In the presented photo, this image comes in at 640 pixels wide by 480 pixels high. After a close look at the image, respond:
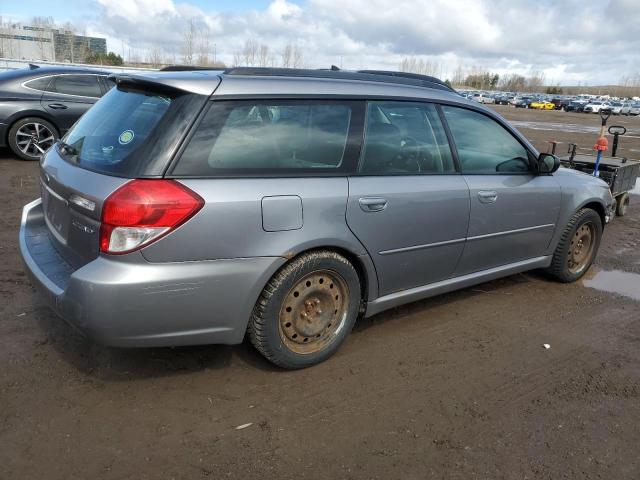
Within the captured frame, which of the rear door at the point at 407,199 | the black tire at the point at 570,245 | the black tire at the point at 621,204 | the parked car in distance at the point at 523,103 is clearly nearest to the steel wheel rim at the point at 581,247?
the black tire at the point at 570,245

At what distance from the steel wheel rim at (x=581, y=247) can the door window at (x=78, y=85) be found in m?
8.51

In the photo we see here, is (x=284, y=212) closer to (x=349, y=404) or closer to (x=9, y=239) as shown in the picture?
(x=349, y=404)

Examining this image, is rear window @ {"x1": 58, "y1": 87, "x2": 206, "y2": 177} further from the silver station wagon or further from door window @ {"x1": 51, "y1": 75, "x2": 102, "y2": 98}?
door window @ {"x1": 51, "y1": 75, "x2": 102, "y2": 98}

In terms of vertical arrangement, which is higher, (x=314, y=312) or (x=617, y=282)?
(x=314, y=312)

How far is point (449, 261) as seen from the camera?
12.7ft

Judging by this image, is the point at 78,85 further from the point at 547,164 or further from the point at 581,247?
the point at 581,247

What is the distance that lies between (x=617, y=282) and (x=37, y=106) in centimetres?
893

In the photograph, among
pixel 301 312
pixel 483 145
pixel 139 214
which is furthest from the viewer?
pixel 483 145

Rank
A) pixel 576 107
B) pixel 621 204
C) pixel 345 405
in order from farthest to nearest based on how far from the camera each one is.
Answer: pixel 576 107
pixel 621 204
pixel 345 405

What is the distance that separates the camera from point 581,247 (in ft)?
16.8

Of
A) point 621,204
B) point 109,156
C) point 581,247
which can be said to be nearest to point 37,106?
point 109,156

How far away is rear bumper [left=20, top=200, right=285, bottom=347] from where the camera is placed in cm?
259

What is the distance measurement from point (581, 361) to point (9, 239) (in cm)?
522

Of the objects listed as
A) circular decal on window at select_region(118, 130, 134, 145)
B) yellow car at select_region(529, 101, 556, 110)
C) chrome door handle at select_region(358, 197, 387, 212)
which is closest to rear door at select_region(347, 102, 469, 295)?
chrome door handle at select_region(358, 197, 387, 212)
